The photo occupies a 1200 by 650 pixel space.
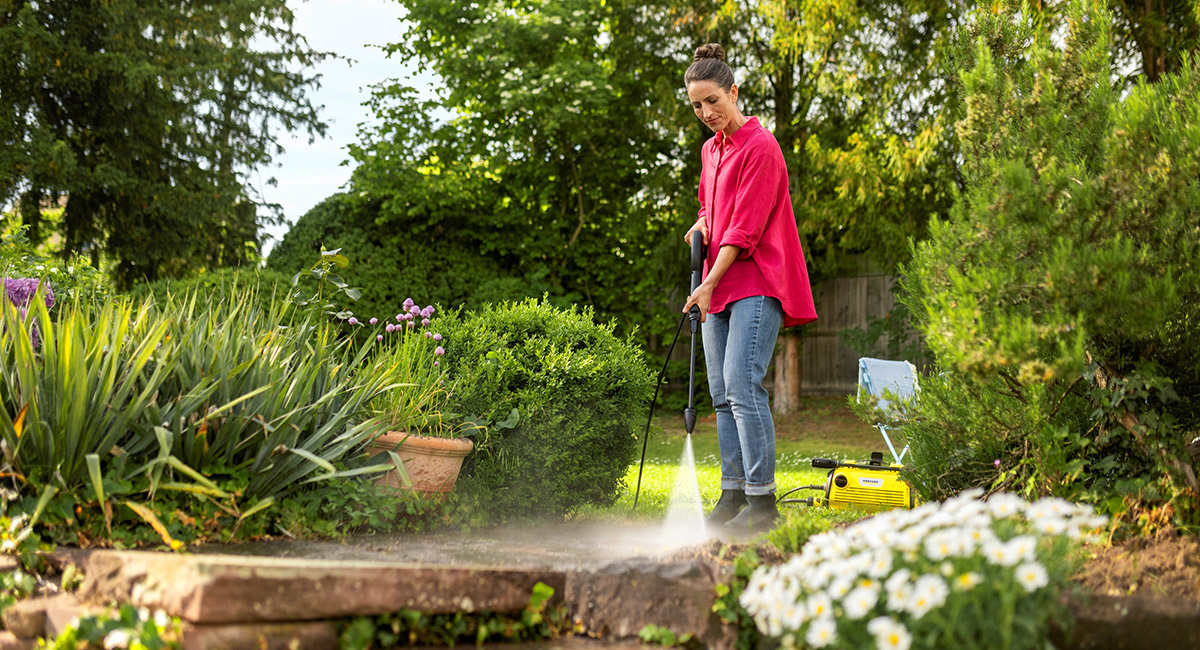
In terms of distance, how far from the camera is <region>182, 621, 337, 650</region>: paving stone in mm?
1694

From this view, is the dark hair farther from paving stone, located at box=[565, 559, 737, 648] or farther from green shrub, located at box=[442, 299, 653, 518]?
paving stone, located at box=[565, 559, 737, 648]

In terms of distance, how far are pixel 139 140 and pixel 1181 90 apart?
40.1ft

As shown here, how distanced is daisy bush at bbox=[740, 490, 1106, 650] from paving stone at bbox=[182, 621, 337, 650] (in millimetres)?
920

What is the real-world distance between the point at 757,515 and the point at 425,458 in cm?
124

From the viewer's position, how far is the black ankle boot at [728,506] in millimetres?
3227

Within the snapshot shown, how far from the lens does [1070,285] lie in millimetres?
2322

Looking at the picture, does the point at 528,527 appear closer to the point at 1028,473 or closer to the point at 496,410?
the point at 496,410

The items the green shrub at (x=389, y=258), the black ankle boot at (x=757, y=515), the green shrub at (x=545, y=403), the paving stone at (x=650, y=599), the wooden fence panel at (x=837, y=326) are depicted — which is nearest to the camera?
the paving stone at (x=650, y=599)

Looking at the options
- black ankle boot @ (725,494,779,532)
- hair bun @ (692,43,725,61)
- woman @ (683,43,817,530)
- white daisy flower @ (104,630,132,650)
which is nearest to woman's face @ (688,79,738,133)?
woman @ (683,43,817,530)

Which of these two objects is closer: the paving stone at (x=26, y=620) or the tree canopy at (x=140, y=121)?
the paving stone at (x=26, y=620)

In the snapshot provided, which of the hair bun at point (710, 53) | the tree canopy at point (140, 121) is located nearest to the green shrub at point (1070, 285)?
the hair bun at point (710, 53)

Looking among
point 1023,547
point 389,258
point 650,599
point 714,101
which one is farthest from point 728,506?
point 389,258

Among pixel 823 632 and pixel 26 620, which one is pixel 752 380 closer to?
pixel 823 632

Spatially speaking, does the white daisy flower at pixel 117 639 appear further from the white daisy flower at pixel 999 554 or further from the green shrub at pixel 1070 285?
the green shrub at pixel 1070 285
